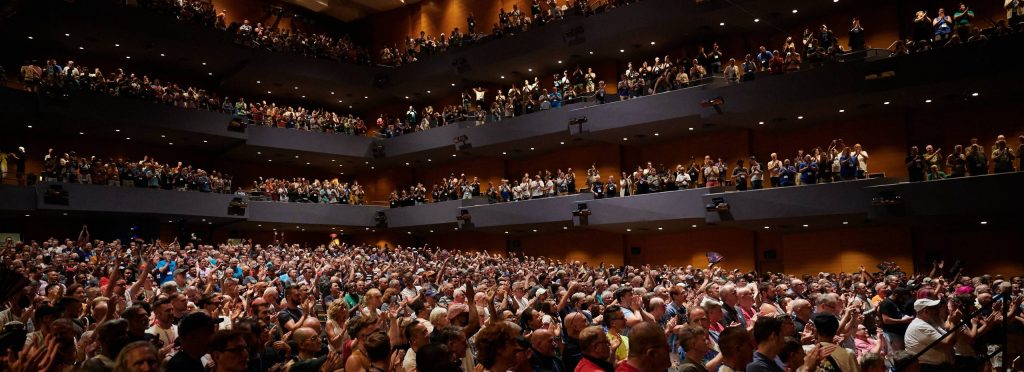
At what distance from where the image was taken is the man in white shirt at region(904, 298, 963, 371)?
597 centimetres

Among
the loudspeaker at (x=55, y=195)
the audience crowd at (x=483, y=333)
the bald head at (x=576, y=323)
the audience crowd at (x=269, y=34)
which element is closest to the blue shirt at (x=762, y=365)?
the audience crowd at (x=483, y=333)

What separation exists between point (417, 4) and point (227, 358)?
3074cm

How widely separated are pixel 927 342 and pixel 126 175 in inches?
863

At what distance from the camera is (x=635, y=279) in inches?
451

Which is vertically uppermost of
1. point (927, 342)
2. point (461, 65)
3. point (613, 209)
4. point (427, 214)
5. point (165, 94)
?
point (461, 65)

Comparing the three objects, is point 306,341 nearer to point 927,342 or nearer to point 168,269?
point 927,342

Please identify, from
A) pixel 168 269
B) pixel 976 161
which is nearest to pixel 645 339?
pixel 168 269

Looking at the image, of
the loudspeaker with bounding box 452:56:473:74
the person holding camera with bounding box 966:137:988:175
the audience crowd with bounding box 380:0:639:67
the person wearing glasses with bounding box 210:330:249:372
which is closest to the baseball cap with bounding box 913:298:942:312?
the person wearing glasses with bounding box 210:330:249:372

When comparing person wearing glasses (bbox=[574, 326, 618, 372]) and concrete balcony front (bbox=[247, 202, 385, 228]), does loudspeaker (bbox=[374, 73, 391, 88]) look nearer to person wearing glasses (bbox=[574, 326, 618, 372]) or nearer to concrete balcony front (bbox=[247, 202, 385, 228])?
concrete balcony front (bbox=[247, 202, 385, 228])

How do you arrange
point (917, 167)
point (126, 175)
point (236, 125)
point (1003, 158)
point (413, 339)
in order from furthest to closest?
1. point (236, 125)
2. point (126, 175)
3. point (917, 167)
4. point (1003, 158)
5. point (413, 339)

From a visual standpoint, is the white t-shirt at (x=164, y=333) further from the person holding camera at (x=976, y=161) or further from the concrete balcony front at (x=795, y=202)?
the person holding camera at (x=976, y=161)

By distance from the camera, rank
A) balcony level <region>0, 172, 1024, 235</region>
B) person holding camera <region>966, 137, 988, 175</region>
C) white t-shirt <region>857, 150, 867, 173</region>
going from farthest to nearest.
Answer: white t-shirt <region>857, 150, 867, 173</region> → balcony level <region>0, 172, 1024, 235</region> → person holding camera <region>966, 137, 988, 175</region>

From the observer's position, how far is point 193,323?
398 cm

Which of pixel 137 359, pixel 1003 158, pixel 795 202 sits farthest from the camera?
pixel 795 202
